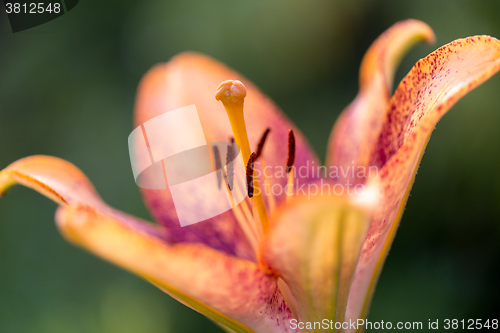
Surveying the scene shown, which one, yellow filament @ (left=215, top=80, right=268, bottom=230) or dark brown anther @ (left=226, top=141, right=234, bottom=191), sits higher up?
yellow filament @ (left=215, top=80, right=268, bottom=230)

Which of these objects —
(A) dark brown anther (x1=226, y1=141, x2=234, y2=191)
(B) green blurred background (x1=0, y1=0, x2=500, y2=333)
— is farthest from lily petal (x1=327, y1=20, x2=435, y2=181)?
(B) green blurred background (x1=0, y1=0, x2=500, y2=333)

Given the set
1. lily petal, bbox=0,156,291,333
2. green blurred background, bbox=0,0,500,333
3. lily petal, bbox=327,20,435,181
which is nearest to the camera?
lily petal, bbox=0,156,291,333

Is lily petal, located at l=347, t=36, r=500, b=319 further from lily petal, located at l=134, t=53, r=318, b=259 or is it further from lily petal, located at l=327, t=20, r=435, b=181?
lily petal, located at l=134, t=53, r=318, b=259

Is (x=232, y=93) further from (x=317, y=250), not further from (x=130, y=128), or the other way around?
(x=130, y=128)

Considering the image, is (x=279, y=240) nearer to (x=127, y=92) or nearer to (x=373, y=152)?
(x=373, y=152)

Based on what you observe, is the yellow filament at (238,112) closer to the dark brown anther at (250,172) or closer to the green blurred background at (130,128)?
the dark brown anther at (250,172)

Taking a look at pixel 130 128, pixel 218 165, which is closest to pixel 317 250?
pixel 218 165
